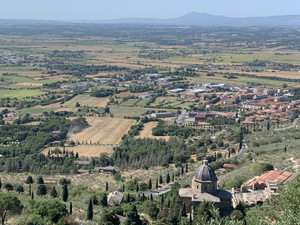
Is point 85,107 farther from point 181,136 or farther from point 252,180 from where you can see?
point 252,180

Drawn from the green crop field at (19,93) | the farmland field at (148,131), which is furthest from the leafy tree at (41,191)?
the green crop field at (19,93)

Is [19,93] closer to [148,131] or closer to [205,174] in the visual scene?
[148,131]

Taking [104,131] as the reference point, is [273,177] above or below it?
above

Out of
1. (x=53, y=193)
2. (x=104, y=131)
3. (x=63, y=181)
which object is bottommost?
(x=104, y=131)

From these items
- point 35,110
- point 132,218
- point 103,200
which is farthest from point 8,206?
point 35,110

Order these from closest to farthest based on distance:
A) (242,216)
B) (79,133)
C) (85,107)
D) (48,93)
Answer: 1. (242,216)
2. (79,133)
3. (85,107)
4. (48,93)

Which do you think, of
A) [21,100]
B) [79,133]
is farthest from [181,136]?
[21,100]

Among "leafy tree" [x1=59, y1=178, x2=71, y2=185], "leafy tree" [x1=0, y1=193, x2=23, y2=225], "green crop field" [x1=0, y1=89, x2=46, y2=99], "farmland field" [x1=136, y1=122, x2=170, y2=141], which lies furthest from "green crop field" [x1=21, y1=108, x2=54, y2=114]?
"leafy tree" [x1=0, y1=193, x2=23, y2=225]

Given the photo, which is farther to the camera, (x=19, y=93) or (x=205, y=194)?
(x=19, y=93)
